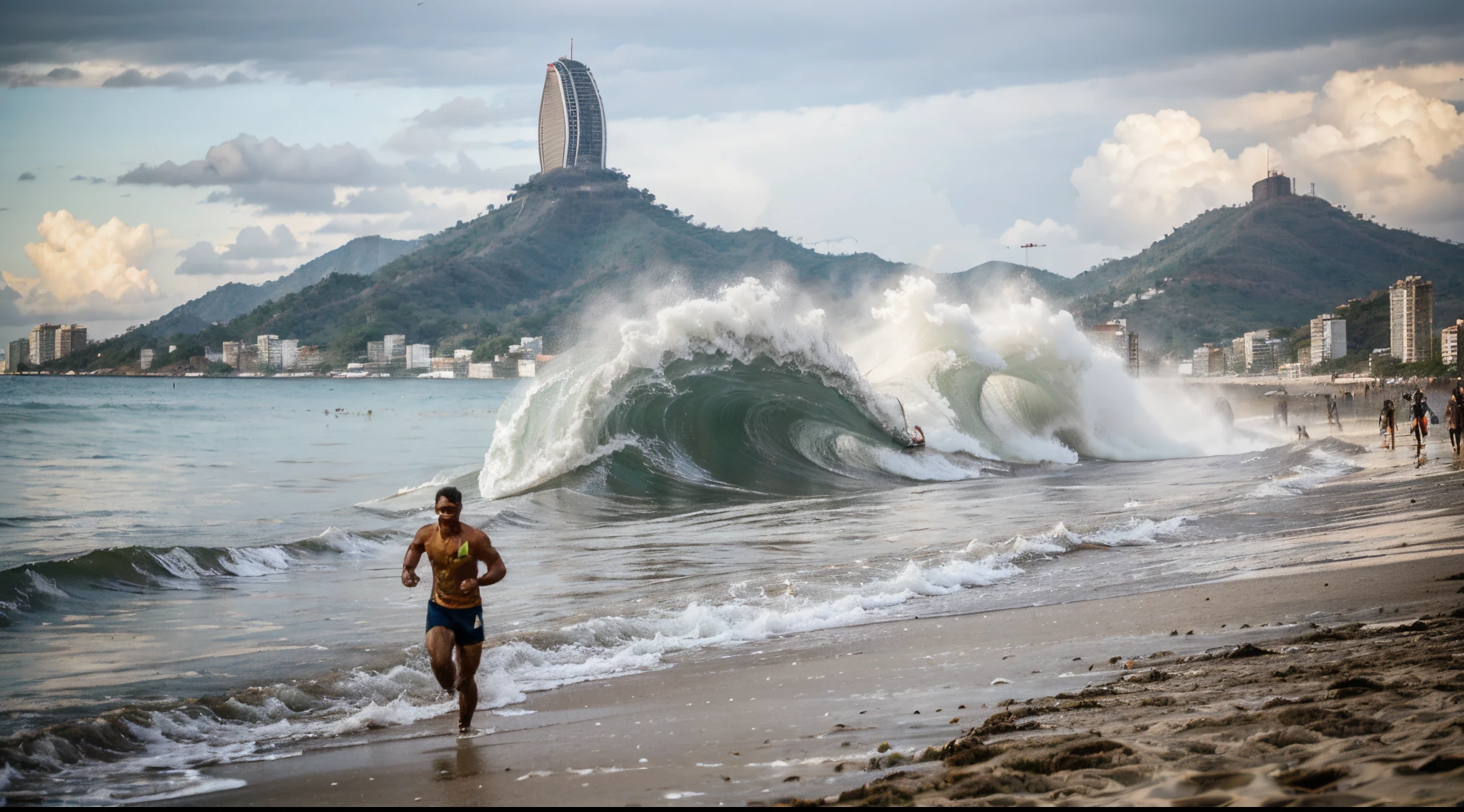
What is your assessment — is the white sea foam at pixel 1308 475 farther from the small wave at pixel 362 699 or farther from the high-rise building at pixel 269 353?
the high-rise building at pixel 269 353

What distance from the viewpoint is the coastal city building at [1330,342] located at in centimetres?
16188

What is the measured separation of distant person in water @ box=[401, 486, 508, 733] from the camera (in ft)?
20.8

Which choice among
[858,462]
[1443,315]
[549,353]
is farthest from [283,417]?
[1443,315]

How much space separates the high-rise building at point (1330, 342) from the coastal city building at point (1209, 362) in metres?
24.8

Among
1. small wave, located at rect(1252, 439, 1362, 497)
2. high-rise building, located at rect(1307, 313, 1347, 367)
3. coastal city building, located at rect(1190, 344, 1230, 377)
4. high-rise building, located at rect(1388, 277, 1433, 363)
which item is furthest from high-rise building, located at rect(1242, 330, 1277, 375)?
small wave, located at rect(1252, 439, 1362, 497)

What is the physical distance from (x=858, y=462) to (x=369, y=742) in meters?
19.9

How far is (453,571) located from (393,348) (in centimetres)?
19743

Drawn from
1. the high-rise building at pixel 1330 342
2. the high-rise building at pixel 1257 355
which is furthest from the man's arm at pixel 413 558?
the high-rise building at pixel 1257 355

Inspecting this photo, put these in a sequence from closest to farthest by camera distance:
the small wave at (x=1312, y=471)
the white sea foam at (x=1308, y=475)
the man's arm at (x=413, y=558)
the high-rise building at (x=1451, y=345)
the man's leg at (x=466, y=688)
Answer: the man's leg at (x=466, y=688), the man's arm at (x=413, y=558), the white sea foam at (x=1308, y=475), the small wave at (x=1312, y=471), the high-rise building at (x=1451, y=345)

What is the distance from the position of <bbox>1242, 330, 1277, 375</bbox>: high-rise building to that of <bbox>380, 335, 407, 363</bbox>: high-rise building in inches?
5928

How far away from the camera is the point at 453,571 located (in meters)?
6.43

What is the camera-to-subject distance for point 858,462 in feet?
83.2

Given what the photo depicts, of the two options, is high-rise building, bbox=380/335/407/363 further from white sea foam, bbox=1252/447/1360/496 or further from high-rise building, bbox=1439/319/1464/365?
white sea foam, bbox=1252/447/1360/496

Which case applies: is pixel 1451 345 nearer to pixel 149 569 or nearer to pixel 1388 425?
pixel 1388 425
